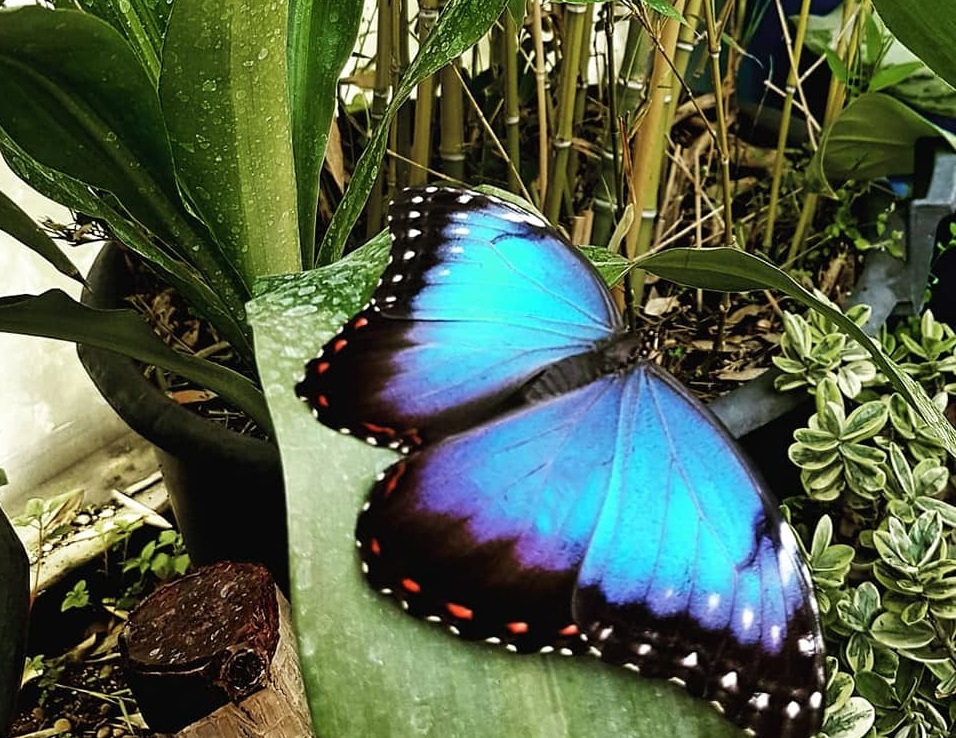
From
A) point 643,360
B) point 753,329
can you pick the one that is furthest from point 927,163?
point 643,360

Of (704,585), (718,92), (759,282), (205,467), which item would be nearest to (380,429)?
(704,585)

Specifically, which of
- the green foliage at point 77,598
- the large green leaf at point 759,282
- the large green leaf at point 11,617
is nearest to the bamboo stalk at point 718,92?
the large green leaf at point 759,282

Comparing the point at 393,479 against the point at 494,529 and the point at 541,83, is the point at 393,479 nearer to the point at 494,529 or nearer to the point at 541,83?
the point at 494,529

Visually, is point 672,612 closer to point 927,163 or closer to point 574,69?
point 574,69

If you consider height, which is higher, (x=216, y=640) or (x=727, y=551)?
(x=727, y=551)

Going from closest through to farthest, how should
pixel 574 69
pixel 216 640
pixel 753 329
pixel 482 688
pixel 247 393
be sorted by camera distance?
pixel 482 688
pixel 216 640
pixel 247 393
pixel 574 69
pixel 753 329

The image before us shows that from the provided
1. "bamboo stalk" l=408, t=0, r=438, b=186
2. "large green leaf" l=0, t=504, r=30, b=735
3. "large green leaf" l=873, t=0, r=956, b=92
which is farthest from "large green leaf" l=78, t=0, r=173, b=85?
"large green leaf" l=873, t=0, r=956, b=92
